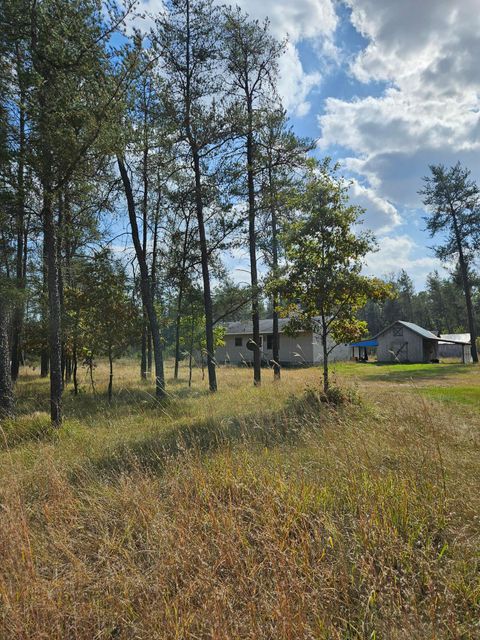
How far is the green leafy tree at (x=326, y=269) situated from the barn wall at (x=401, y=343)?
2485cm

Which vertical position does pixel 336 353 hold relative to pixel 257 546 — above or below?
above

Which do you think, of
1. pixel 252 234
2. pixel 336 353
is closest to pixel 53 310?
pixel 252 234

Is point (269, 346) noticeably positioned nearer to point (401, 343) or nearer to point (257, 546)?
point (401, 343)

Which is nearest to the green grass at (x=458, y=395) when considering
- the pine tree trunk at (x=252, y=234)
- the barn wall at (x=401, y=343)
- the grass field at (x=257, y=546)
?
the pine tree trunk at (x=252, y=234)

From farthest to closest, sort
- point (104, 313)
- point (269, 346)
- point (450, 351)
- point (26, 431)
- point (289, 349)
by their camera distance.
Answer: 1. point (450, 351)
2. point (269, 346)
3. point (289, 349)
4. point (104, 313)
5. point (26, 431)

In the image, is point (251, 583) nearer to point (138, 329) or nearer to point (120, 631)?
point (120, 631)

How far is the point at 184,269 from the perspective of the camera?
531 inches

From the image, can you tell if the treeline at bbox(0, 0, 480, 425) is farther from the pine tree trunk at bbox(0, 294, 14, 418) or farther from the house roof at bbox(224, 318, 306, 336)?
the house roof at bbox(224, 318, 306, 336)

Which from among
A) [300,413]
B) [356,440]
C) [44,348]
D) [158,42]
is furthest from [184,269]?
[356,440]

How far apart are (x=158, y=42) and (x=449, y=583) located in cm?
1367

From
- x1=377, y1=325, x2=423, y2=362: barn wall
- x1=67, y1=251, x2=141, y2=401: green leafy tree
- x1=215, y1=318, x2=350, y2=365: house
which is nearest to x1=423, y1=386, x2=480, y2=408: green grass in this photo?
x1=67, y1=251, x2=141, y2=401: green leafy tree

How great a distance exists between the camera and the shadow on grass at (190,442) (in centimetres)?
413

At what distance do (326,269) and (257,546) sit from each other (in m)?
6.78

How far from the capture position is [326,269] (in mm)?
8289
